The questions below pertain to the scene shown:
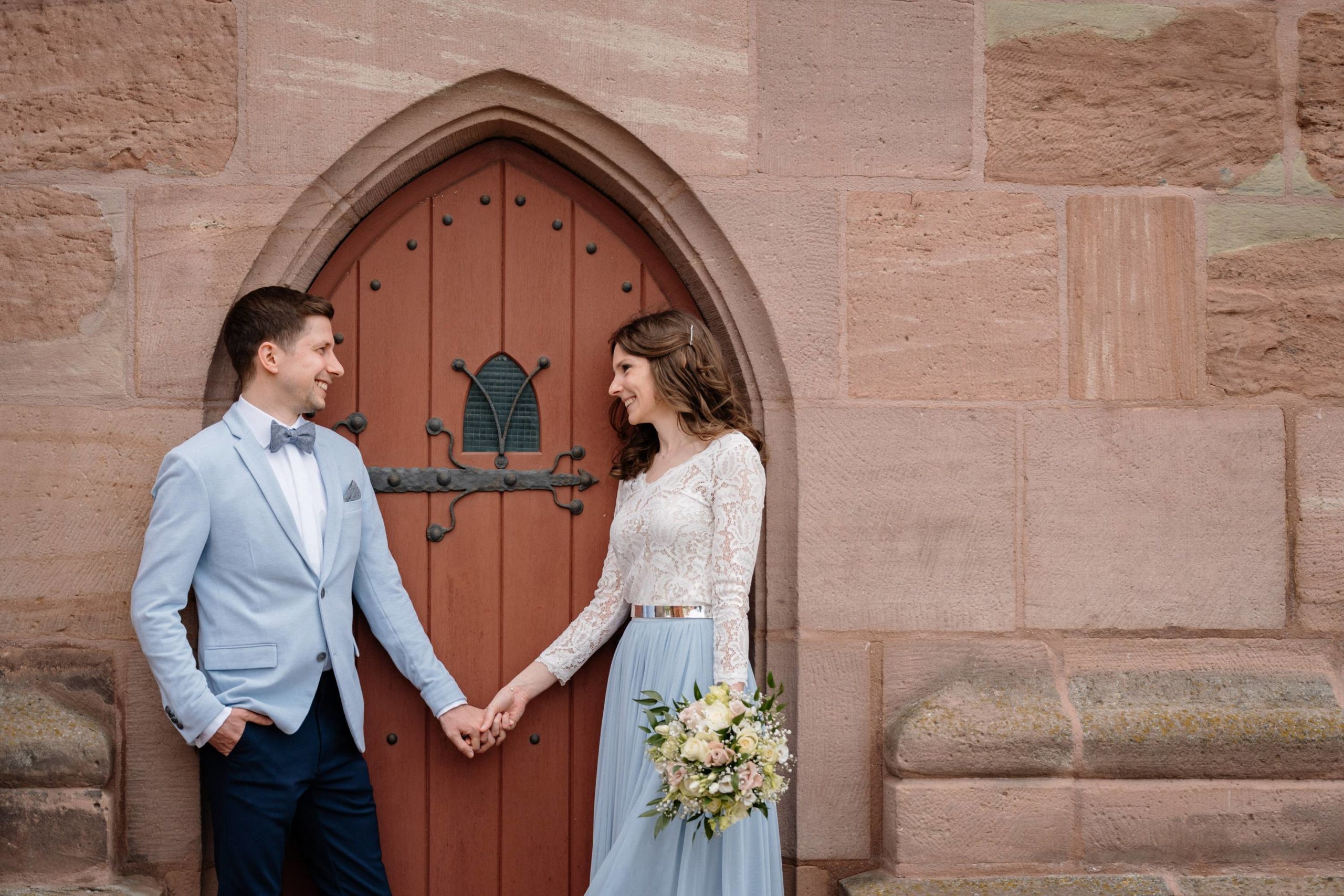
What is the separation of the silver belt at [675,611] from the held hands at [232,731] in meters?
0.96

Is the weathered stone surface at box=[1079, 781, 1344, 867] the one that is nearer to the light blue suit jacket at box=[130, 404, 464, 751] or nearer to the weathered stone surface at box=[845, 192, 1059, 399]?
the weathered stone surface at box=[845, 192, 1059, 399]

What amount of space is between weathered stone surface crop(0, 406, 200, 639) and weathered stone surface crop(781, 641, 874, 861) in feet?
5.71

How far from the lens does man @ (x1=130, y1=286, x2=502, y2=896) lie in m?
2.47

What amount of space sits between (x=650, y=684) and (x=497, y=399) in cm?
90

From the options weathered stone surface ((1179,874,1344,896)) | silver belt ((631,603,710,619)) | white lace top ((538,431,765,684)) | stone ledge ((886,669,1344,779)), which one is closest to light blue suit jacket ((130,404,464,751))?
white lace top ((538,431,765,684))

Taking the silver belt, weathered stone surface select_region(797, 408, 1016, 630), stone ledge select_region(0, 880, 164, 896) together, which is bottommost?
stone ledge select_region(0, 880, 164, 896)

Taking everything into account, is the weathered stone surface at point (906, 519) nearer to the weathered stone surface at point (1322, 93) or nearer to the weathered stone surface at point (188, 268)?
the weathered stone surface at point (1322, 93)

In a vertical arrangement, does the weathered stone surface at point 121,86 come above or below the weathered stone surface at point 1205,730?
above

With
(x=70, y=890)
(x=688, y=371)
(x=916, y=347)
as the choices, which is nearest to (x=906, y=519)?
(x=916, y=347)

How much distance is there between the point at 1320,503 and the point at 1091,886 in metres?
1.22

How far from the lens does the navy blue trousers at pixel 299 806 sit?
2508mm

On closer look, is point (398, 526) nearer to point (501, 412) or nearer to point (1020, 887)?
point (501, 412)

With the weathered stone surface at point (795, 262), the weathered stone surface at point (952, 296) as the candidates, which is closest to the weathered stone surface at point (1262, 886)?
the weathered stone surface at point (952, 296)

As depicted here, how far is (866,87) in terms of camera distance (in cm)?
293
